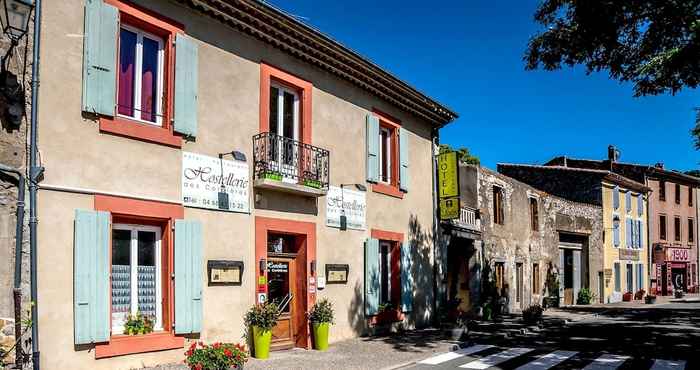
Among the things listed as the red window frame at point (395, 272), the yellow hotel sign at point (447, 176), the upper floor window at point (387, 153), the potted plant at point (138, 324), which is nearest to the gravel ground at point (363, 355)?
the potted plant at point (138, 324)

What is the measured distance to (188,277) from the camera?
912 centimetres

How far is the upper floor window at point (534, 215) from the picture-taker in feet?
82.6

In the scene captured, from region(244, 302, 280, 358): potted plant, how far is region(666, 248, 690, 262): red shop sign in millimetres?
36635

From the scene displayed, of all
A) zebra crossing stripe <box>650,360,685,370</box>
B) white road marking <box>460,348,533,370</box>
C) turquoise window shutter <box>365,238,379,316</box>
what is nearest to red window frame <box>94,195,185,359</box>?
white road marking <box>460,348,533,370</box>

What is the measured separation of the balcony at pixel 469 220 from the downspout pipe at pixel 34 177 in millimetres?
12670

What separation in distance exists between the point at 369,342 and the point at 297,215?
3090mm

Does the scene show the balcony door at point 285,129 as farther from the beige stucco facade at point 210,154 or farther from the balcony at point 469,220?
the balcony at point 469,220

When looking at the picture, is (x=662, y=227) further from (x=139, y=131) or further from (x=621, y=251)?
(x=139, y=131)

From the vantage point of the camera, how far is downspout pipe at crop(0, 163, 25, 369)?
23.0 ft

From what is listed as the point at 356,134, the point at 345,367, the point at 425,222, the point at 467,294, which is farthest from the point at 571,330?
the point at 345,367

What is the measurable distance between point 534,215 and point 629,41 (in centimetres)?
1605

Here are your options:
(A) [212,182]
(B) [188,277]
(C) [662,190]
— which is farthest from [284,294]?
(C) [662,190]

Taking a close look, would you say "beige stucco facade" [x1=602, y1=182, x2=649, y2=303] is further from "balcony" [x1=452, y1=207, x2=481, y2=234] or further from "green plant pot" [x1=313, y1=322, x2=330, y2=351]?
"green plant pot" [x1=313, y1=322, x2=330, y2=351]

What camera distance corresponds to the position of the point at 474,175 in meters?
20.0
